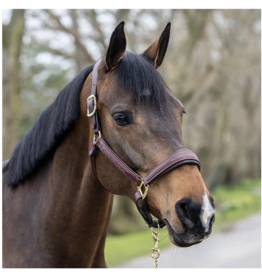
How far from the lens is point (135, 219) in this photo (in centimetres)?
1335

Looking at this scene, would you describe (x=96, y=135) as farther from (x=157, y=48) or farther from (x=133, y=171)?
(x=157, y=48)

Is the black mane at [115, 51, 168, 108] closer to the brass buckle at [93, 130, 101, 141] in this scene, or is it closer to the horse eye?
the horse eye

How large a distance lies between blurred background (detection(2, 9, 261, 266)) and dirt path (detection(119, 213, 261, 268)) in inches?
30.6

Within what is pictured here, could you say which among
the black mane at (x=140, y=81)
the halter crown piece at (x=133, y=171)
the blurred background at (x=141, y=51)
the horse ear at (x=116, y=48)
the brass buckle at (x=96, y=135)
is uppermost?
the blurred background at (x=141, y=51)

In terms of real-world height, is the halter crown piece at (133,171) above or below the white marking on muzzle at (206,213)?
above

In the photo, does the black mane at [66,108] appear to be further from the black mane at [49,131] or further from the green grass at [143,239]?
the green grass at [143,239]

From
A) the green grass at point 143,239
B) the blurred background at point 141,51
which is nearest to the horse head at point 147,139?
the green grass at point 143,239

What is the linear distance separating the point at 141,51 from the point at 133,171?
10.3 meters

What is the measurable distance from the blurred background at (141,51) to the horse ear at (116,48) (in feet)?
16.1

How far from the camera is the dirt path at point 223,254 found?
8.95 meters

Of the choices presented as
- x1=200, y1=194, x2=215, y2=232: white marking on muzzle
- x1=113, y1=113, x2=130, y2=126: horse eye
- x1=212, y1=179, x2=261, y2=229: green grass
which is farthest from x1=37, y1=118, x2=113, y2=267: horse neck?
x1=212, y1=179, x2=261, y2=229: green grass

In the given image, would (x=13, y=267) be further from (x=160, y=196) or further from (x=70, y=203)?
(x=160, y=196)

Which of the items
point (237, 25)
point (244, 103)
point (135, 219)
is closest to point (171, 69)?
point (237, 25)

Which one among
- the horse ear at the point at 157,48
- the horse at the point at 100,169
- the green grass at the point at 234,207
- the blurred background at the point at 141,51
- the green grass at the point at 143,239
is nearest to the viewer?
the horse at the point at 100,169
